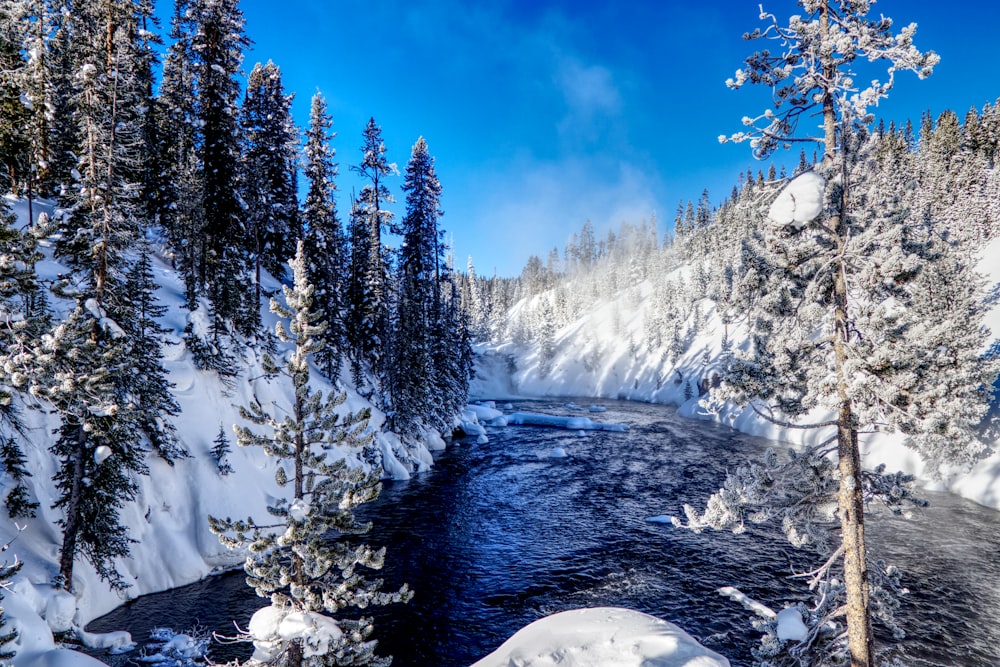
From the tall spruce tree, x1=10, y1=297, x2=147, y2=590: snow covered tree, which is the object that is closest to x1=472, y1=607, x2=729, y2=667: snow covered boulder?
x1=10, y1=297, x2=147, y2=590: snow covered tree

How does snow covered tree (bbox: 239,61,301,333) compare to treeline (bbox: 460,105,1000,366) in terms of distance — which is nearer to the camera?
treeline (bbox: 460,105,1000,366)

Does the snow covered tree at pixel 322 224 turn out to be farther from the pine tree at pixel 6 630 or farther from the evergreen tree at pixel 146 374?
the pine tree at pixel 6 630

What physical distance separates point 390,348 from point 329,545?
91.1ft

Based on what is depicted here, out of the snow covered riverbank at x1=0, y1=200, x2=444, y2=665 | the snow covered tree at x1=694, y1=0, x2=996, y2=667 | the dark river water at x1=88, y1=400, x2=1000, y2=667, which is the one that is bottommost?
the dark river water at x1=88, y1=400, x2=1000, y2=667

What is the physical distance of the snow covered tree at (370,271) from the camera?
35531mm

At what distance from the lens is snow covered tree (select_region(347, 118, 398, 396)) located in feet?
117

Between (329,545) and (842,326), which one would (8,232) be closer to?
(329,545)

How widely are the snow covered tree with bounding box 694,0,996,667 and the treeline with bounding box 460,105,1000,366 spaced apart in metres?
0.48

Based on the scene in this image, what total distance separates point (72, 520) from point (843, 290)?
60.9 feet

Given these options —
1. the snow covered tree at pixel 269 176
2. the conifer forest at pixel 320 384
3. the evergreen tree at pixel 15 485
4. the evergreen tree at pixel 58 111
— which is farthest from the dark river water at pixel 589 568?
the evergreen tree at pixel 58 111

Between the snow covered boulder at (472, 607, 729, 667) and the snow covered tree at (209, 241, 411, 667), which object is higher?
the snow covered tree at (209, 241, 411, 667)

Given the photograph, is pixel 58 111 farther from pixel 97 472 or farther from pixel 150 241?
pixel 97 472

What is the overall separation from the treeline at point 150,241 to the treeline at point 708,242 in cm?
1368

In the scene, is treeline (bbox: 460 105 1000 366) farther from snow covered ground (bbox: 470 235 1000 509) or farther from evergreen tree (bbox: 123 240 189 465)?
evergreen tree (bbox: 123 240 189 465)
